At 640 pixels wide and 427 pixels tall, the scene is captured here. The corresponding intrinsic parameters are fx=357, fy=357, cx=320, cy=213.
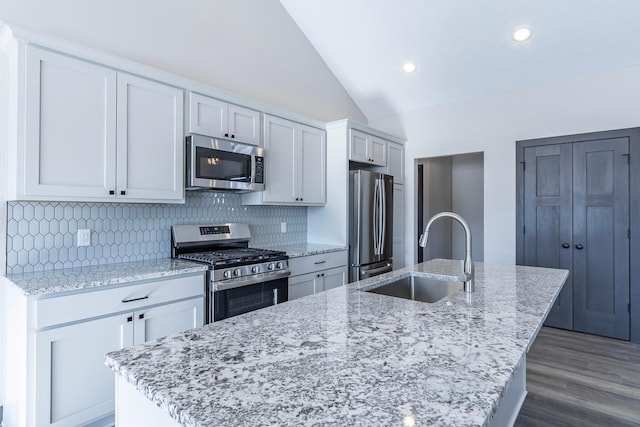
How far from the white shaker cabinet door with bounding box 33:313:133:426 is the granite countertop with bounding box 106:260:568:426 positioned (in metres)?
1.10

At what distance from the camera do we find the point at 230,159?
293 cm

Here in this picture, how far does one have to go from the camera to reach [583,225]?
12.0 ft

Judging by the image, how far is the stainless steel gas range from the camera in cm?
244

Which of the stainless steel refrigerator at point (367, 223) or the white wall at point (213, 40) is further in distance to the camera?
the stainless steel refrigerator at point (367, 223)

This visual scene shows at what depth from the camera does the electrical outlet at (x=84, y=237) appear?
93.0 inches

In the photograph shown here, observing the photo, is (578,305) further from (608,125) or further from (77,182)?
(77,182)

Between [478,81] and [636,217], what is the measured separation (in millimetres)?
2069

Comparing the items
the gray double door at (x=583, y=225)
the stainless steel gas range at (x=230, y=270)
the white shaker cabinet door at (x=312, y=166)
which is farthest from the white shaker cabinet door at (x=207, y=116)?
the gray double door at (x=583, y=225)

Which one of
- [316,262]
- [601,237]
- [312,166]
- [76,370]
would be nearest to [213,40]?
[312,166]

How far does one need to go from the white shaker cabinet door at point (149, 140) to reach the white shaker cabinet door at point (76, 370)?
A: 838mm

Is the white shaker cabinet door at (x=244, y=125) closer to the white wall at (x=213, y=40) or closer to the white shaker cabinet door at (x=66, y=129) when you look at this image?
the white wall at (x=213, y=40)

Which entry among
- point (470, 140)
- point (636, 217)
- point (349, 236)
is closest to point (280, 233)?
point (349, 236)

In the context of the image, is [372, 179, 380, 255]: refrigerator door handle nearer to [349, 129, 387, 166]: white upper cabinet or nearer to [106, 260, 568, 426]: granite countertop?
[349, 129, 387, 166]: white upper cabinet

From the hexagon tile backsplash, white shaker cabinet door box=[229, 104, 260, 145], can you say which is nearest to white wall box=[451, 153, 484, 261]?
white shaker cabinet door box=[229, 104, 260, 145]
